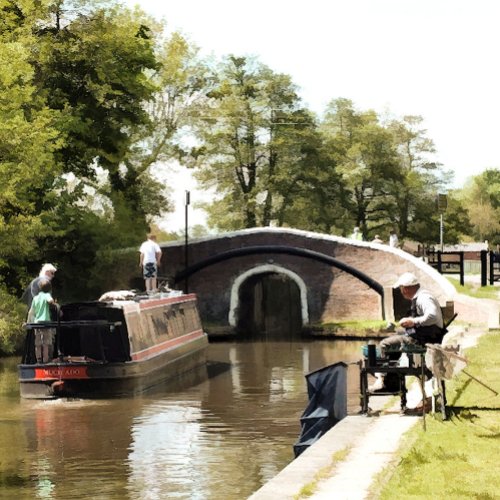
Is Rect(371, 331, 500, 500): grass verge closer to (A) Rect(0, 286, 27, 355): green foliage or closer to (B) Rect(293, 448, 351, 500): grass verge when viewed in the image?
(B) Rect(293, 448, 351, 500): grass verge

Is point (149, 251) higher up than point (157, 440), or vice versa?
point (149, 251)

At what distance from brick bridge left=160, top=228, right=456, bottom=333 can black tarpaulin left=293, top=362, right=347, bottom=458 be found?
23.9 m

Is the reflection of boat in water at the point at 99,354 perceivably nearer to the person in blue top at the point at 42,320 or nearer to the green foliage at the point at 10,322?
the person in blue top at the point at 42,320

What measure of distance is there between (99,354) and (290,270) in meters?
17.3

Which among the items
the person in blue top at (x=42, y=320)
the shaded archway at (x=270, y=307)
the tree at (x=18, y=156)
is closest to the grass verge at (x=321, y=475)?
the person in blue top at (x=42, y=320)

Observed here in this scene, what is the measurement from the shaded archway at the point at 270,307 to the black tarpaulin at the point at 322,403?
84.0 feet

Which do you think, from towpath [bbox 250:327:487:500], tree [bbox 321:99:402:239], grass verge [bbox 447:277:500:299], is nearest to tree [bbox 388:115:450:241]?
tree [bbox 321:99:402:239]

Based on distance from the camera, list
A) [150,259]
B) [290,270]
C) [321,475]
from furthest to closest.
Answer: [290,270]
[150,259]
[321,475]

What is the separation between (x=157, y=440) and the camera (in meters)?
15.4

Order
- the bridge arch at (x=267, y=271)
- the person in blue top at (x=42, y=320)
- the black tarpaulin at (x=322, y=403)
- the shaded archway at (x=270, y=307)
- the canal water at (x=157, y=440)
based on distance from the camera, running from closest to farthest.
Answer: the black tarpaulin at (x=322, y=403), the canal water at (x=157, y=440), the person in blue top at (x=42, y=320), the bridge arch at (x=267, y=271), the shaded archway at (x=270, y=307)

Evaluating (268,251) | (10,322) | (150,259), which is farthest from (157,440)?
(268,251)

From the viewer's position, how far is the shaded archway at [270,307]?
38.2m

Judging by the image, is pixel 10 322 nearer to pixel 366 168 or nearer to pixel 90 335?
pixel 90 335

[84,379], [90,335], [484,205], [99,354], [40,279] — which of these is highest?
[484,205]
